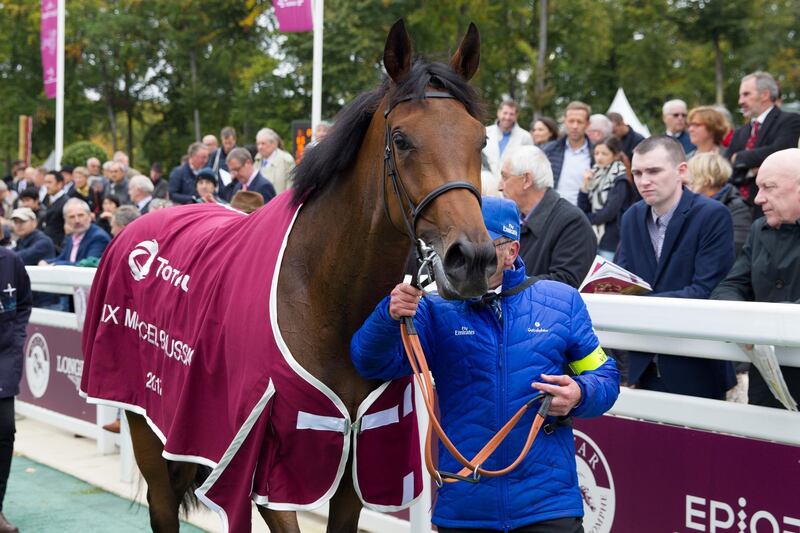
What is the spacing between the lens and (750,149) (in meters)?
6.43

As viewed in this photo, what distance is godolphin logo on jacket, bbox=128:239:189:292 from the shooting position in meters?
3.81

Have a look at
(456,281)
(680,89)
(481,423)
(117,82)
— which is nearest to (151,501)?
(481,423)

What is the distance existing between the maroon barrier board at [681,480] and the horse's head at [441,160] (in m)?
1.36

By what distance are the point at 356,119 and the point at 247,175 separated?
5873 mm

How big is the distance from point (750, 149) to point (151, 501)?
15.4 ft

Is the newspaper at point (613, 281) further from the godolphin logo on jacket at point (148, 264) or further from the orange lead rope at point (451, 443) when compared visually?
the godolphin logo on jacket at point (148, 264)

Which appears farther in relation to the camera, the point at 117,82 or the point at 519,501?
the point at 117,82

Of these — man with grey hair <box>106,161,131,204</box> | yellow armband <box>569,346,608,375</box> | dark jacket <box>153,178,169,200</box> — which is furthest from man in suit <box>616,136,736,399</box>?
man with grey hair <box>106,161,131,204</box>

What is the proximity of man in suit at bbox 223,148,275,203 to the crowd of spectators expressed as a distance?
3931 mm

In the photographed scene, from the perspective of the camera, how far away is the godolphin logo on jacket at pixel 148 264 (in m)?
3.81

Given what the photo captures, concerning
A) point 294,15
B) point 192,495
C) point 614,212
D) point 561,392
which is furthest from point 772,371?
point 294,15

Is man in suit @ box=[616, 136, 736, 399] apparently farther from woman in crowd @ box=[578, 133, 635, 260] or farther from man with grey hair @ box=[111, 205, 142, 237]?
man with grey hair @ box=[111, 205, 142, 237]

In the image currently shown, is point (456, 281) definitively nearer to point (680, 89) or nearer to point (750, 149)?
point (750, 149)

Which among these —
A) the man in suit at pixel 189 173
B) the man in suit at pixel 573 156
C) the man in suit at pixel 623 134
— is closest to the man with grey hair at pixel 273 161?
the man in suit at pixel 189 173
